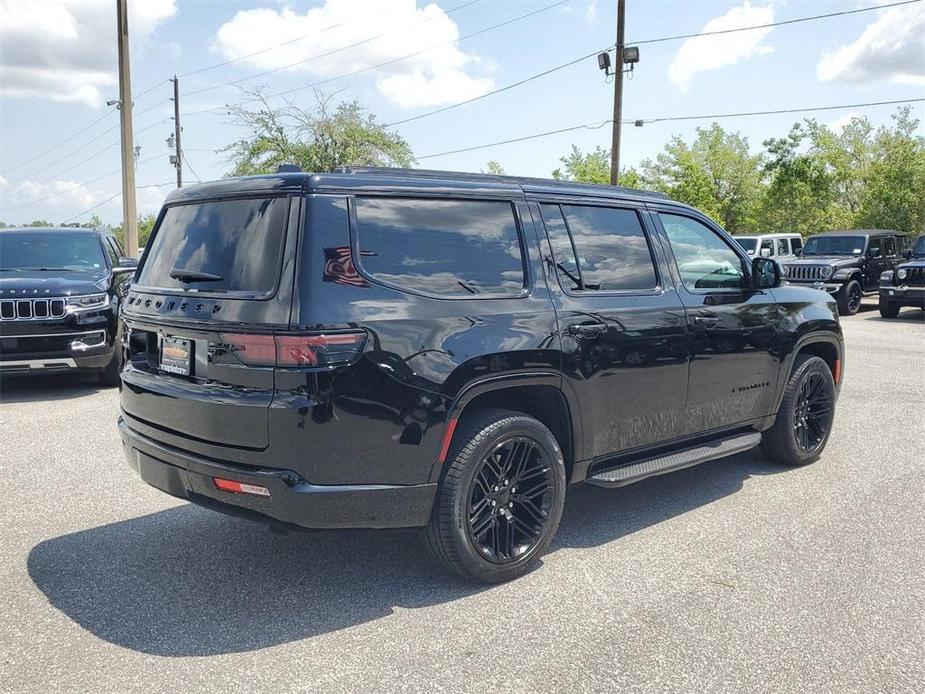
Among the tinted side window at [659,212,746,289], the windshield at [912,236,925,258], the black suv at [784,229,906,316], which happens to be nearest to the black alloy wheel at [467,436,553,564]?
the tinted side window at [659,212,746,289]

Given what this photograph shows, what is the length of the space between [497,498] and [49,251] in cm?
775

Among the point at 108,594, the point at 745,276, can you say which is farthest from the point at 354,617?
the point at 745,276

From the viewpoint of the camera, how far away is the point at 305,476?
3197mm

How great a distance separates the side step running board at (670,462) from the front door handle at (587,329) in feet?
2.50

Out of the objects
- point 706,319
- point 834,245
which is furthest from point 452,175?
point 834,245

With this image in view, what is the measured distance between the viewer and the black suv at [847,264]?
708 inches

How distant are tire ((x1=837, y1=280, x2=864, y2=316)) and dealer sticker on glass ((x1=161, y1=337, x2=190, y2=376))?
56.4 feet

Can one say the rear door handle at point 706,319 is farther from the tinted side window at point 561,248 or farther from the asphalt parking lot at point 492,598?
the asphalt parking lot at point 492,598

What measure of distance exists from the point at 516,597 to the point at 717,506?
1.86 meters

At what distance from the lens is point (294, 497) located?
320cm

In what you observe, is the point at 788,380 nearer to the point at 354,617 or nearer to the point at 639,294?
the point at 639,294

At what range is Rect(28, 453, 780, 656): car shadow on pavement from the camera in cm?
333

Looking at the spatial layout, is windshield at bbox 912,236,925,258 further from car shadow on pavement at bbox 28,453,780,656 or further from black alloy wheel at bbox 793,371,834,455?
car shadow on pavement at bbox 28,453,780,656

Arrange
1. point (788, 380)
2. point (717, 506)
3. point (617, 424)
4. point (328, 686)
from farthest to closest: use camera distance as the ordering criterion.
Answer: point (788, 380) → point (717, 506) → point (617, 424) → point (328, 686)
